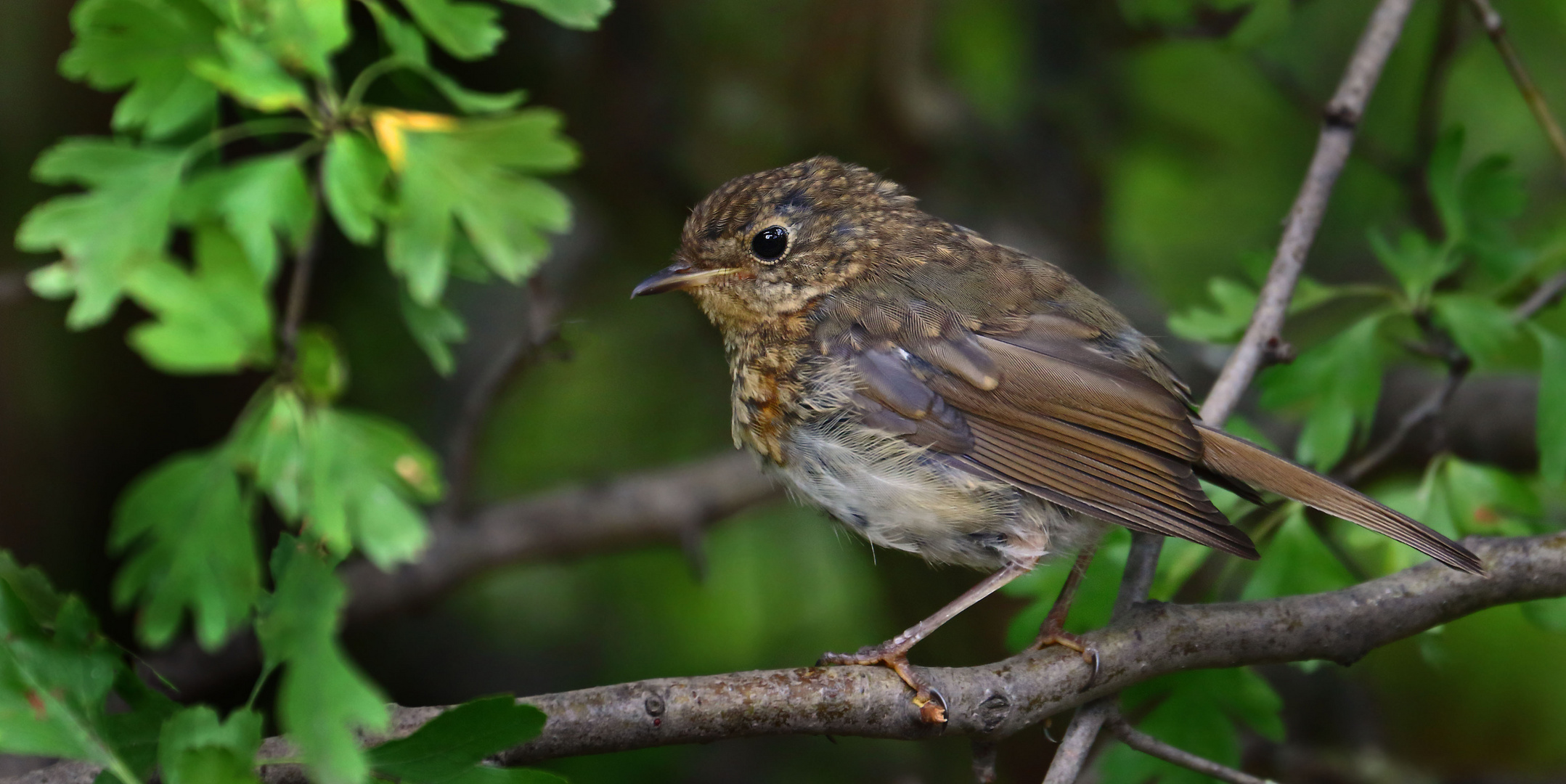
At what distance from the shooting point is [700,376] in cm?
500

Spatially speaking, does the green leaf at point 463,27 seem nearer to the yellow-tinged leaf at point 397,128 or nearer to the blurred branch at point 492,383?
the yellow-tinged leaf at point 397,128

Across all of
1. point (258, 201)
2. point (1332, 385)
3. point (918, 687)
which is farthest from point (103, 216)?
point (1332, 385)

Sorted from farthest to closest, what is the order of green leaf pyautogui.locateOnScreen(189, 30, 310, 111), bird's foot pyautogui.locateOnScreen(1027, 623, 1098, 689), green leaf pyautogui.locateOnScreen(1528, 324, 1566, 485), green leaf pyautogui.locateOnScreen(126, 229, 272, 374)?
green leaf pyautogui.locateOnScreen(1528, 324, 1566, 485) → bird's foot pyautogui.locateOnScreen(1027, 623, 1098, 689) → green leaf pyautogui.locateOnScreen(189, 30, 310, 111) → green leaf pyautogui.locateOnScreen(126, 229, 272, 374)

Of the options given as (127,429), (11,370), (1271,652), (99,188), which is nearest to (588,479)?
(127,429)

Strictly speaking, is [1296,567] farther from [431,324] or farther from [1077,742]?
[431,324]

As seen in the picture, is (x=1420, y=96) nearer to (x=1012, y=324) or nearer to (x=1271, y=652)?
(x=1012, y=324)

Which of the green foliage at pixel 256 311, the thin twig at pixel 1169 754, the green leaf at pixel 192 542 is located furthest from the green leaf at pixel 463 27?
the thin twig at pixel 1169 754

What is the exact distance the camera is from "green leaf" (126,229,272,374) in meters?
1.47

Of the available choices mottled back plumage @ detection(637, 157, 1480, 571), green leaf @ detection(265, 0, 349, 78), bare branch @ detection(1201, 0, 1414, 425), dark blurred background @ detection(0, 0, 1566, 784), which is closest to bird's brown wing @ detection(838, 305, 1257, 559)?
mottled back plumage @ detection(637, 157, 1480, 571)

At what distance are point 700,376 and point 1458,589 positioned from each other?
117 inches

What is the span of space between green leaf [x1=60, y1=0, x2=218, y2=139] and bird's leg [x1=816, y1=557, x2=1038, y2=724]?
1.54 metres

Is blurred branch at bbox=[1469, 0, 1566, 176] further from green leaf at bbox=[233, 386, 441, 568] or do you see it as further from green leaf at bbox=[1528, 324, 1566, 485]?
green leaf at bbox=[233, 386, 441, 568]

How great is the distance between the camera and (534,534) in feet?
14.4

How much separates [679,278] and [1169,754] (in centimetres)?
159
